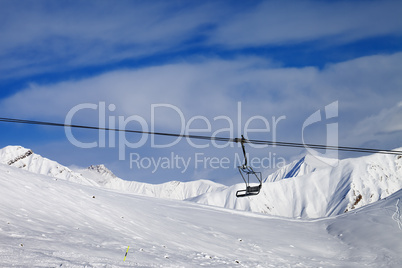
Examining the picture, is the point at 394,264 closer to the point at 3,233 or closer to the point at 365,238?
the point at 365,238

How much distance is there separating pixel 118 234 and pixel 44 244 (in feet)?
22.0

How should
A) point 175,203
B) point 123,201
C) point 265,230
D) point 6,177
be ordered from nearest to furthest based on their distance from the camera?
point 6,177
point 123,201
point 265,230
point 175,203

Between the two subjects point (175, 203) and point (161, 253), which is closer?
point (161, 253)

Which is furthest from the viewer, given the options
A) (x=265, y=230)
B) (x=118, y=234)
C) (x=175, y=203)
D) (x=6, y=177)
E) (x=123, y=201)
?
(x=175, y=203)

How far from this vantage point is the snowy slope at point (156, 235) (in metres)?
17.2

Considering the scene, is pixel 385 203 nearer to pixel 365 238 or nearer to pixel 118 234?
pixel 365 238

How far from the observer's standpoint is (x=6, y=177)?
2625cm

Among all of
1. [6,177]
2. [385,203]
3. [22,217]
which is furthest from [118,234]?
[385,203]

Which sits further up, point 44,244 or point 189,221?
point 44,244

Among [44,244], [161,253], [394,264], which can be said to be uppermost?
[44,244]

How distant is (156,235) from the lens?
26.0m

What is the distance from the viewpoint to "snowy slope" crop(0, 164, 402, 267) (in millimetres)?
17203

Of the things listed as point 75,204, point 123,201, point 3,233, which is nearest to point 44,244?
point 3,233

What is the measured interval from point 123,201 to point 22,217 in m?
14.0
